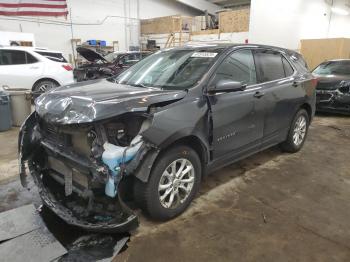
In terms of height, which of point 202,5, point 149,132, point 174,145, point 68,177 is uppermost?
point 202,5

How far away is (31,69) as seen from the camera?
7.89 m

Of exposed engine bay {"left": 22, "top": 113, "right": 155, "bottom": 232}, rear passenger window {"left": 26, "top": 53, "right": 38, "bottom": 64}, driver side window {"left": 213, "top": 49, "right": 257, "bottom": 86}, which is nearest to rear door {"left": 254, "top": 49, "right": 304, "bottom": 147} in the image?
driver side window {"left": 213, "top": 49, "right": 257, "bottom": 86}

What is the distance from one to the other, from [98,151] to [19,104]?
479 centimetres

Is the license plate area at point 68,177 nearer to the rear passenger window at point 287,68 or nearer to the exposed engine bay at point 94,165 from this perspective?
the exposed engine bay at point 94,165

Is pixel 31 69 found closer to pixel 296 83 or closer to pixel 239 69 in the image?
pixel 239 69

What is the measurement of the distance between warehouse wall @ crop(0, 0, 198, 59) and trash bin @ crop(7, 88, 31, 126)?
24.5 ft

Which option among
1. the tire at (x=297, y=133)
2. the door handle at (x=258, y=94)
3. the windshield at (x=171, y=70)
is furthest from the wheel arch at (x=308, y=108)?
the windshield at (x=171, y=70)

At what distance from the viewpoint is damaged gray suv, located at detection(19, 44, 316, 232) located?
2.16 metres

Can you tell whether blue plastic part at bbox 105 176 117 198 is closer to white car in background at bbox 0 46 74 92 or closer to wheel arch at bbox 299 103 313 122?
wheel arch at bbox 299 103 313 122

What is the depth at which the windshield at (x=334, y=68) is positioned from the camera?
7.56 metres

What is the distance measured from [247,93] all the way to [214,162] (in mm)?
830

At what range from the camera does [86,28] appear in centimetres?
1446

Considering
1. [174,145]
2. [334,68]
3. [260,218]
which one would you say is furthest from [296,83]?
[334,68]

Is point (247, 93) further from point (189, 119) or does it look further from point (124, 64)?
point (124, 64)
